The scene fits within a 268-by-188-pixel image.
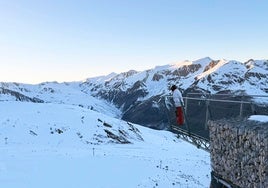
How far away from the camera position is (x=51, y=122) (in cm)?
5059

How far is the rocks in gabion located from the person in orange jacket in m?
5.67

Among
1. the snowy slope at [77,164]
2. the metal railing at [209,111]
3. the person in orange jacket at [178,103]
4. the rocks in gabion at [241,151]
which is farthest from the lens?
the snowy slope at [77,164]

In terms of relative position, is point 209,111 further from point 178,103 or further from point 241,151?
point 241,151

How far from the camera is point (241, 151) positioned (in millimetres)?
14594

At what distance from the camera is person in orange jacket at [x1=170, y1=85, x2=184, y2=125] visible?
23250mm

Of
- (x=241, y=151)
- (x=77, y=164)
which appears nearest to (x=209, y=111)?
(x=241, y=151)

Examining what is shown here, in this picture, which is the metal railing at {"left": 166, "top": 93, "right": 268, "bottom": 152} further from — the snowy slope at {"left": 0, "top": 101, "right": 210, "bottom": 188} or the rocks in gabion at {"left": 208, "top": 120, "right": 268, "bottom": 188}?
the snowy slope at {"left": 0, "top": 101, "right": 210, "bottom": 188}

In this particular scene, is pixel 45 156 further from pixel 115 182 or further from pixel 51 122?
pixel 51 122

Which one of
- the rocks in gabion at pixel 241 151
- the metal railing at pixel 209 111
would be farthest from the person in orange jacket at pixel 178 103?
the rocks in gabion at pixel 241 151

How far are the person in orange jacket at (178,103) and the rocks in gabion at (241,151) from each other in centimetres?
567

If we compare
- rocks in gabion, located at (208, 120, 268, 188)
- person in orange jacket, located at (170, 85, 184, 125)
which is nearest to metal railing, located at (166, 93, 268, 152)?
person in orange jacket, located at (170, 85, 184, 125)

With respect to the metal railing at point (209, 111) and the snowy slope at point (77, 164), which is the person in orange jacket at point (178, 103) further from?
the snowy slope at point (77, 164)

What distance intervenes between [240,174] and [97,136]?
33.2 metres

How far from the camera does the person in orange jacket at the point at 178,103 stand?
23.2 meters
